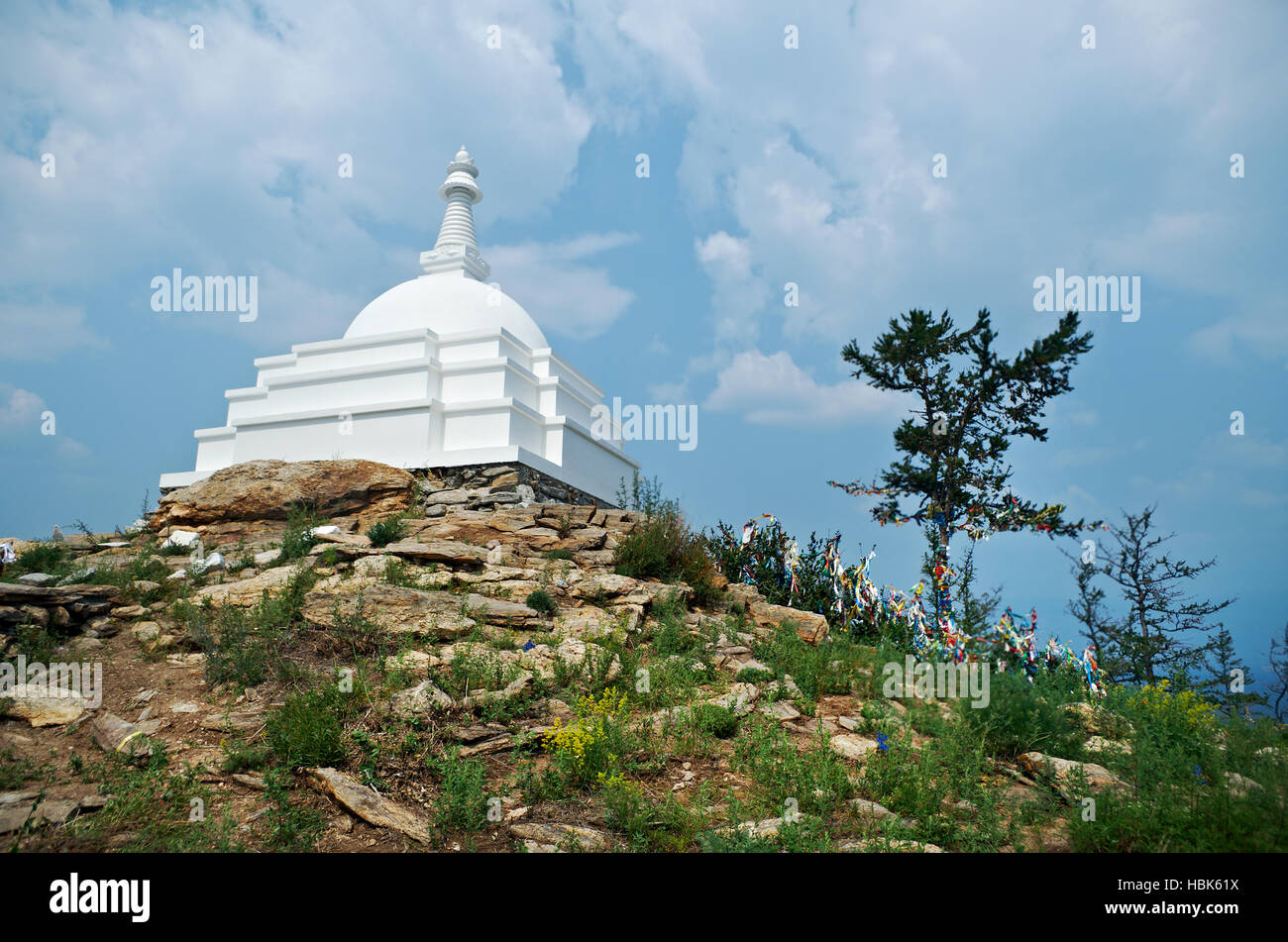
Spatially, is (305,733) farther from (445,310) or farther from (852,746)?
(445,310)

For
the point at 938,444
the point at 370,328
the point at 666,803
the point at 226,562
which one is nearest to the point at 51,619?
the point at 226,562

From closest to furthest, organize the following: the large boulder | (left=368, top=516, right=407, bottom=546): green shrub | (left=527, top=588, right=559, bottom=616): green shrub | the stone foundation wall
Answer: (left=527, top=588, right=559, bottom=616): green shrub
(left=368, top=516, right=407, bottom=546): green shrub
the large boulder
the stone foundation wall

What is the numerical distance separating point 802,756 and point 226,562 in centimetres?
821

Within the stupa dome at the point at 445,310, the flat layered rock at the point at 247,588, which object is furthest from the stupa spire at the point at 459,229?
the flat layered rock at the point at 247,588

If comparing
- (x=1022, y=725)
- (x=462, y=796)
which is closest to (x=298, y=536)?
(x=462, y=796)

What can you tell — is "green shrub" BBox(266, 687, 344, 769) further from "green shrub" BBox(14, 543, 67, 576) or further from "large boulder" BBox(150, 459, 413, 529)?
"large boulder" BBox(150, 459, 413, 529)

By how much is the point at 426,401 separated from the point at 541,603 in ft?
27.1

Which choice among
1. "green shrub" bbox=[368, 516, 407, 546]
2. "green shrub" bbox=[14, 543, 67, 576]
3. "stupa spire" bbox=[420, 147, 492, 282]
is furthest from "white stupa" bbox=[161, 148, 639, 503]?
"green shrub" bbox=[14, 543, 67, 576]

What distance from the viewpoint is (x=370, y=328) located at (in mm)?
17984

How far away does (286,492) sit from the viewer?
12734 millimetres

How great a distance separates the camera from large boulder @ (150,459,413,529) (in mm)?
12719

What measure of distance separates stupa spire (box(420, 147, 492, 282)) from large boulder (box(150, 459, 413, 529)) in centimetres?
805
